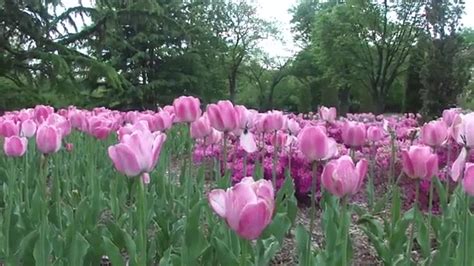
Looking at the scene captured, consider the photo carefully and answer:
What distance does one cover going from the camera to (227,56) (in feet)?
115

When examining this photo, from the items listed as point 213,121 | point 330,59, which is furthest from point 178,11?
point 213,121

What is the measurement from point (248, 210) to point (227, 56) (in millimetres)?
34144

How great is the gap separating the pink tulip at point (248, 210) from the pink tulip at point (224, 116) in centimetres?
80

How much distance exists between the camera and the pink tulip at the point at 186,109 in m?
2.31

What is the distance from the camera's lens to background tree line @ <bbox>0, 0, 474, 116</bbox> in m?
13.6

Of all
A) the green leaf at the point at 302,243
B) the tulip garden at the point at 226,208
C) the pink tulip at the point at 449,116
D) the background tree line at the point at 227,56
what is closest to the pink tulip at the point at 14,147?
the tulip garden at the point at 226,208

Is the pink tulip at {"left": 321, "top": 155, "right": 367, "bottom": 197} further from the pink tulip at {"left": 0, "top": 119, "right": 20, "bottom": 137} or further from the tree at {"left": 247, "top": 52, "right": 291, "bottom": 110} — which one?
the tree at {"left": 247, "top": 52, "right": 291, "bottom": 110}

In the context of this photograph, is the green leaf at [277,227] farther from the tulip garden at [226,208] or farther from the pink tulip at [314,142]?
the pink tulip at [314,142]

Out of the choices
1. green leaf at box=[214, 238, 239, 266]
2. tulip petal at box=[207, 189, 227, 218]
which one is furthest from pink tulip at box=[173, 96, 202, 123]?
tulip petal at box=[207, 189, 227, 218]

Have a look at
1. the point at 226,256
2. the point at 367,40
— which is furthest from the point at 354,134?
the point at 367,40

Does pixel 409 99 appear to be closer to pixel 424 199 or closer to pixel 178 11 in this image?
pixel 178 11

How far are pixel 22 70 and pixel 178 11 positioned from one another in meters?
10.1

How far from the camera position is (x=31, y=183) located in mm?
3242

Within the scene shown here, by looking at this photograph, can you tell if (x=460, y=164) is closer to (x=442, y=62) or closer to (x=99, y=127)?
(x=99, y=127)
